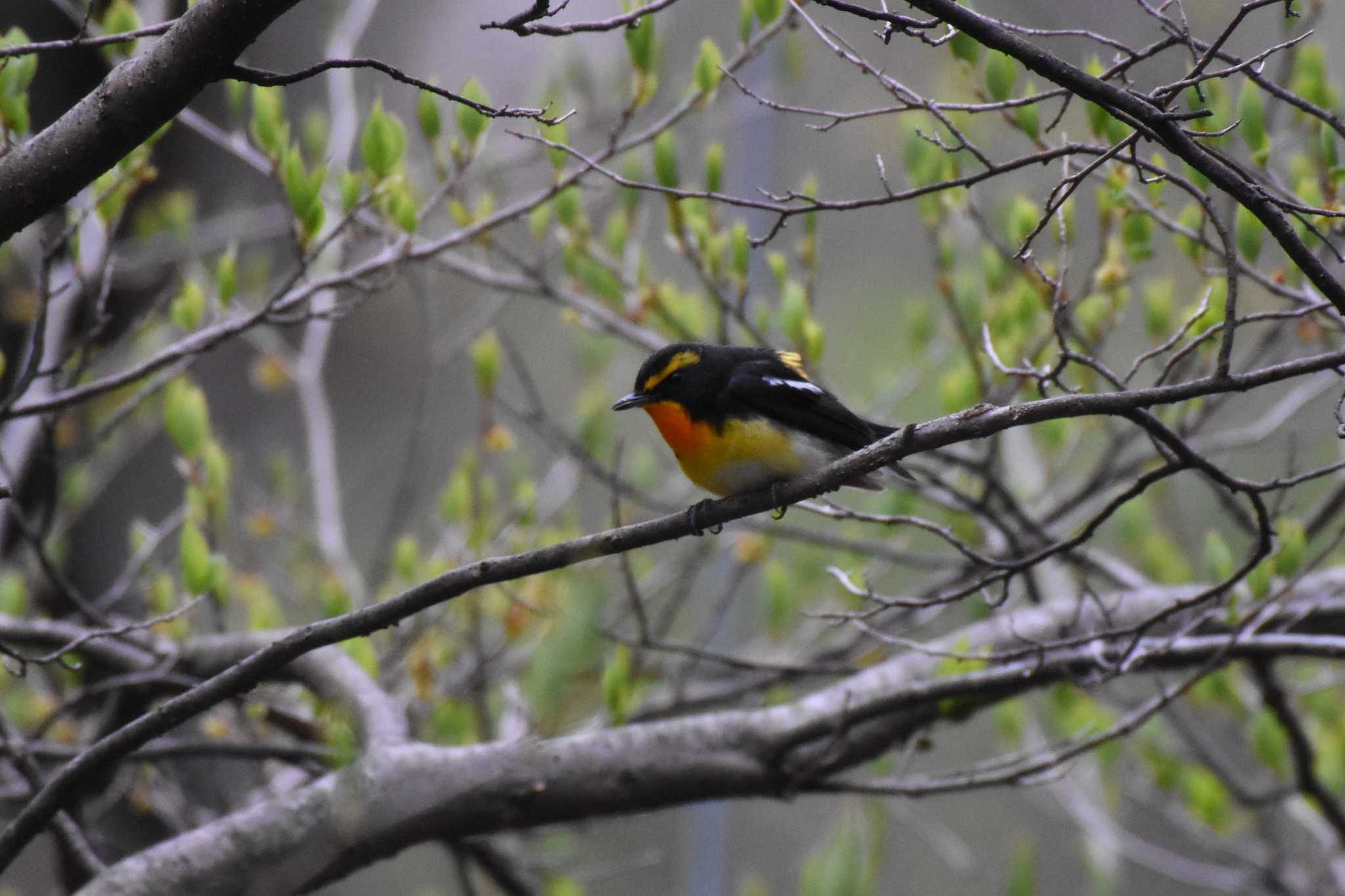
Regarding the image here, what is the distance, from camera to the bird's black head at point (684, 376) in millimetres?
3123

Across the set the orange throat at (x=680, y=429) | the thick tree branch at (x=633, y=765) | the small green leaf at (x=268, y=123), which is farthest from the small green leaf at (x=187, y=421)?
the orange throat at (x=680, y=429)

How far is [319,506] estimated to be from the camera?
193 inches

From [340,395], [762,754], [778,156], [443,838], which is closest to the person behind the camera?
[443,838]

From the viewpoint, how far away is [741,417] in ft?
9.96

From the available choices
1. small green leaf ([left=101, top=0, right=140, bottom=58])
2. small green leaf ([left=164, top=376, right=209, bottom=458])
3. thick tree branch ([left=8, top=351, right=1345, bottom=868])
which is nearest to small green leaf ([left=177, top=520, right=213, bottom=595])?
small green leaf ([left=164, top=376, right=209, bottom=458])

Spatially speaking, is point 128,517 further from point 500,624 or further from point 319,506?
point 500,624

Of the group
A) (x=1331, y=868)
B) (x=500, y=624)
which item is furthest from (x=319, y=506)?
(x=1331, y=868)

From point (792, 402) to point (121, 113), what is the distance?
180 cm

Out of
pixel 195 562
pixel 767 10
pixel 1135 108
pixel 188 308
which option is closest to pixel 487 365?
pixel 188 308

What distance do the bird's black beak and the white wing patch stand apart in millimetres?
300

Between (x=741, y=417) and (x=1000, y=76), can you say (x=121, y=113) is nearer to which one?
(x=741, y=417)

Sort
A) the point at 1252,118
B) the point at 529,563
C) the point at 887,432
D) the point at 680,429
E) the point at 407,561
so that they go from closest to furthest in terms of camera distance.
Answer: the point at 529,563
the point at 1252,118
the point at 680,429
the point at 887,432
the point at 407,561

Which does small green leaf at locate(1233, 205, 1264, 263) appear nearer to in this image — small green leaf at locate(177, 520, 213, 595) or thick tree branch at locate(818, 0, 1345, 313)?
→ thick tree branch at locate(818, 0, 1345, 313)

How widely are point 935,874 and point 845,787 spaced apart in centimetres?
364
